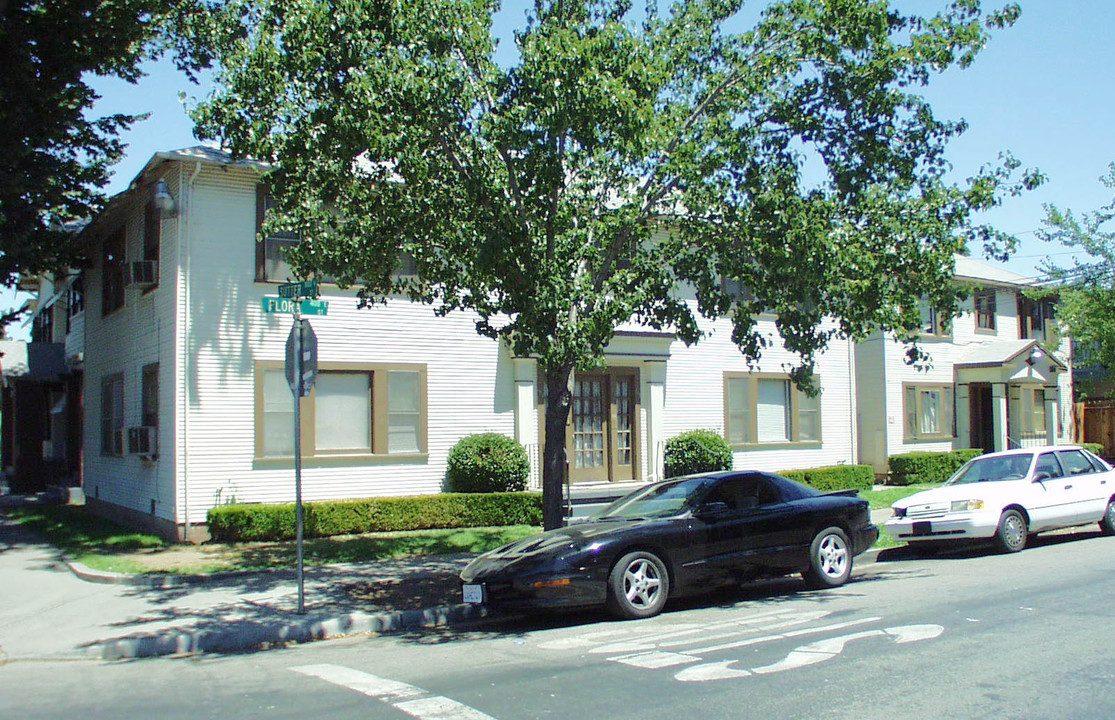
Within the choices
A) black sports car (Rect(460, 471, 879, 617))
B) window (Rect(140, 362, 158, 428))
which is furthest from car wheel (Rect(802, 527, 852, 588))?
window (Rect(140, 362, 158, 428))

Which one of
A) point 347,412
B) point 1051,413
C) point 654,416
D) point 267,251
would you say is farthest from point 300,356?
point 1051,413

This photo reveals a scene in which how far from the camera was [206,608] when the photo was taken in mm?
10383

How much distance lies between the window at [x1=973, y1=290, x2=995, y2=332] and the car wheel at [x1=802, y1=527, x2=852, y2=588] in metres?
21.5

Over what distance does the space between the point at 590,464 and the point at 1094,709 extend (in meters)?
14.5

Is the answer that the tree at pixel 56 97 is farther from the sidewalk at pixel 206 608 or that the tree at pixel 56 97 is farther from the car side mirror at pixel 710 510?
the car side mirror at pixel 710 510

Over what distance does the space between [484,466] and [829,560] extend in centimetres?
785

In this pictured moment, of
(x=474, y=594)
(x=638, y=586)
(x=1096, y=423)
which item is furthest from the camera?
(x=1096, y=423)

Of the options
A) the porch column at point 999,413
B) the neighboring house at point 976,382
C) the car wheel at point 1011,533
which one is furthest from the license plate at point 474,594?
the porch column at point 999,413

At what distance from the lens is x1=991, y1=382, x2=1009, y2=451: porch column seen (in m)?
29.3

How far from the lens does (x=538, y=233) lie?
10.5 metres

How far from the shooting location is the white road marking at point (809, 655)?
23.0 ft

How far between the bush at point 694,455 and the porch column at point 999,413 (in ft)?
41.9

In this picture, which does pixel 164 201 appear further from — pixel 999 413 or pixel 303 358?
pixel 999 413

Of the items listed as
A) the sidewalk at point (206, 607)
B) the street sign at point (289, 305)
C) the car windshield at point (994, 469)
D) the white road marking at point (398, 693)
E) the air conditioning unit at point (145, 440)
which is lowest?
the sidewalk at point (206, 607)
